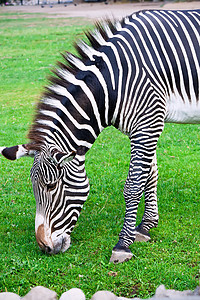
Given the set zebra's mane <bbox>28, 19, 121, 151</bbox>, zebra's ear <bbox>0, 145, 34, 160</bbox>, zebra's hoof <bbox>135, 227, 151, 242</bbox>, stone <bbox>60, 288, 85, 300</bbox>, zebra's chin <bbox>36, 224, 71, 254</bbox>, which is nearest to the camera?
stone <bbox>60, 288, 85, 300</bbox>

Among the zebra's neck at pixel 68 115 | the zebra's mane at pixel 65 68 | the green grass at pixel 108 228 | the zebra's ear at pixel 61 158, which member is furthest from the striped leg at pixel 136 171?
the zebra's mane at pixel 65 68

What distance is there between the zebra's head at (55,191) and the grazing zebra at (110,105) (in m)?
0.01

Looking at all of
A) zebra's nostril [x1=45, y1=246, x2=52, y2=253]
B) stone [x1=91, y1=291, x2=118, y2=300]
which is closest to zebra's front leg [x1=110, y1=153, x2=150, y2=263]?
zebra's nostril [x1=45, y1=246, x2=52, y2=253]

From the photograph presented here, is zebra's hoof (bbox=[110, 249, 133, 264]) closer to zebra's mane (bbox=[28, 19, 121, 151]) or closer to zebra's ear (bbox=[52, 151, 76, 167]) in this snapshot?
zebra's ear (bbox=[52, 151, 76, 167])

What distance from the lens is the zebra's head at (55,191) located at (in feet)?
15.1

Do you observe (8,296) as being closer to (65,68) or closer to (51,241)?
(51,241)

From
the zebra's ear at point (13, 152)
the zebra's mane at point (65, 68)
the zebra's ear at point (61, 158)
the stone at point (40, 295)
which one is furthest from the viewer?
the zebra's mane at point (65, 68)

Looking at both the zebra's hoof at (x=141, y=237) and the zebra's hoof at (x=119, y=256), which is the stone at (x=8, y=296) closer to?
the zebra's hoof at (x=119, y=256)

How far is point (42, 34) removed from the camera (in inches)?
982

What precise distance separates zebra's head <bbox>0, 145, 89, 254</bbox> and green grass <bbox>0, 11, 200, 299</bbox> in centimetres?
34

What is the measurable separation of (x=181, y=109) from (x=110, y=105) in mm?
982

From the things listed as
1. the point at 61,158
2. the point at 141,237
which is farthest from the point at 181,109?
the point at 61,158

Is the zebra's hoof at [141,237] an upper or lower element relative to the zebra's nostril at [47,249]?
lower

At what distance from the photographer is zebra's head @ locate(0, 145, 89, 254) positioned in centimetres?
462
